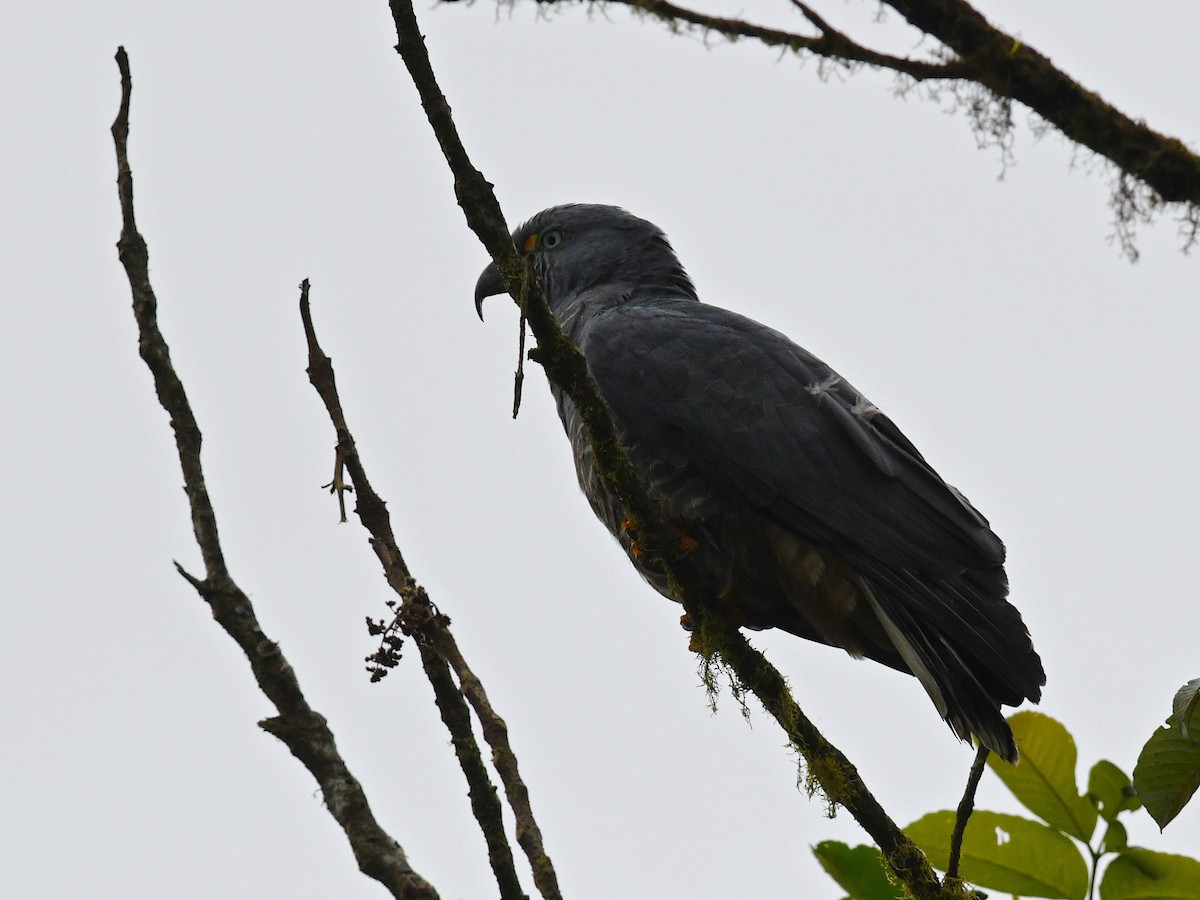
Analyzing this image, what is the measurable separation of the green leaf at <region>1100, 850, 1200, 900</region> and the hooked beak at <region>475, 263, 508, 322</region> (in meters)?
4.00

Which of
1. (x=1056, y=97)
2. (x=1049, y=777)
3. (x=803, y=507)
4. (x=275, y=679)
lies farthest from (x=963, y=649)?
(x=275, y=679)

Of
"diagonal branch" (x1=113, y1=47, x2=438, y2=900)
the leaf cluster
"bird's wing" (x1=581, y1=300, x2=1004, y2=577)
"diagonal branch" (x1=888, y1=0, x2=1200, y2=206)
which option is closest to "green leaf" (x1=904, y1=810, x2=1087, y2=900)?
the leaf cluster

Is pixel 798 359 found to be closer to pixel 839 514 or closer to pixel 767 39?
pixel 839 514

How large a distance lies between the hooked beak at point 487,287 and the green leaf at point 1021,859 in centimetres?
370

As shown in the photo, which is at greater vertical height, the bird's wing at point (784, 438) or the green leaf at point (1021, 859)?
the bird's wing at point (784, 438)

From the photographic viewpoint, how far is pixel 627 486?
11.8ft

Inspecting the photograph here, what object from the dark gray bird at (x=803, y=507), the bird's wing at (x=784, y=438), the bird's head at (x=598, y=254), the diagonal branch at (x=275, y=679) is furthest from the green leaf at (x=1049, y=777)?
the bird's head at (x=598, y=254)

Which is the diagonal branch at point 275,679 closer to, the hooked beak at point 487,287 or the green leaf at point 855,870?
the green leaf at point 855,870

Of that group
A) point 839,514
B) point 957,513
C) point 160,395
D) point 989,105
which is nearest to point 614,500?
point 839,514

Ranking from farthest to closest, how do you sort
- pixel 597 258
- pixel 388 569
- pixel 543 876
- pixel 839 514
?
pixel 597 258, pixel 839 514, pixel 388 569, pixel 543 876

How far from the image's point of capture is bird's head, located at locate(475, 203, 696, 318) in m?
5.52

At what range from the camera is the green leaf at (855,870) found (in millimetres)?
3139

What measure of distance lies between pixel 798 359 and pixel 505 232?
1.92 m

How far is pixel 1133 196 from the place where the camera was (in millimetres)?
3465
